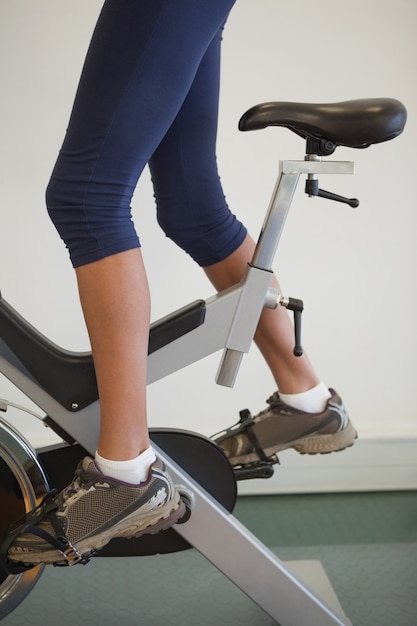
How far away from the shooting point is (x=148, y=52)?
0.95 metres

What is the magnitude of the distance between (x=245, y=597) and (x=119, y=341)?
71 centimetres

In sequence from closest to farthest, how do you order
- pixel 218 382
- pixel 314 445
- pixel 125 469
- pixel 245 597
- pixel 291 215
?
pixel 125 469 → pixel 218 382 → pixel 314 445 → pixel 245 597 → pixel 291 215

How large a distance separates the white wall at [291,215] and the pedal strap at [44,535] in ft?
2.53

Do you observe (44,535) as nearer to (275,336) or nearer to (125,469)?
(125,469)

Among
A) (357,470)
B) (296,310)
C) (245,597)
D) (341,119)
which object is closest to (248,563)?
(245,597)

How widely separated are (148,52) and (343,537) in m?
1.20

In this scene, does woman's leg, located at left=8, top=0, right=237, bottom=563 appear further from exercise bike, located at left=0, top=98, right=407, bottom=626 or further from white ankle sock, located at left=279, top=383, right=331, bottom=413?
white ankle sock, located at left=279, top=383, right=331, bottom=413

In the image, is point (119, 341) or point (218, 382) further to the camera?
point (218, 382)

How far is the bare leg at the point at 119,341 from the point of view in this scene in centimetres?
103

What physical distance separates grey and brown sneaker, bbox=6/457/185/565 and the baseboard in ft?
2.93

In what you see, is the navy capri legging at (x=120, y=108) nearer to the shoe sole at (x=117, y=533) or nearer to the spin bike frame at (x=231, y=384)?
the spin bike frame at (x=231, y=384)

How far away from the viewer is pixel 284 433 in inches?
50.4

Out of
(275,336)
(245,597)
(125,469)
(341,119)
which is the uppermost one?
(341,119)

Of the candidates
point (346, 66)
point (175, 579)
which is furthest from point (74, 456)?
point (346, 66)
